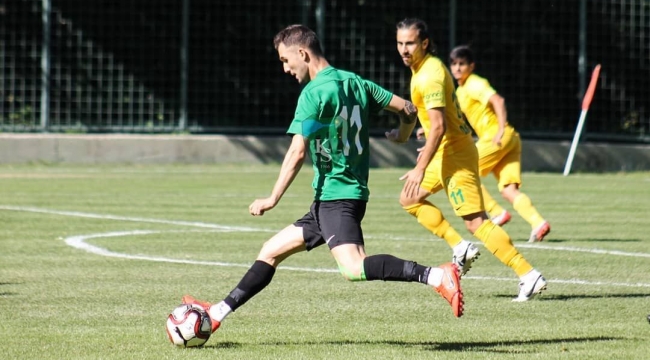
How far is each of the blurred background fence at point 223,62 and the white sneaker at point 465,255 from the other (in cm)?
1708

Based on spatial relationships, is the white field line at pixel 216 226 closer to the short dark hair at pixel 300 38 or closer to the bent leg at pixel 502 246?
the bent leg at pixel 502 246

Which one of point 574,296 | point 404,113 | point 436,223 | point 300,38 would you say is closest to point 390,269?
point 404,113

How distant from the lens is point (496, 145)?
14.4 m

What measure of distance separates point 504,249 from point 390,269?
2.37m

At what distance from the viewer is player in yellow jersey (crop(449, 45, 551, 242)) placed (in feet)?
45.6

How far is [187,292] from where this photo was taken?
33.0 ft

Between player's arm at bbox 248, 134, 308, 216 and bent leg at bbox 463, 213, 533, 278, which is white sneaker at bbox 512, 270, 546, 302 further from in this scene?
player's arm at bbox 248, 134, 308, 216

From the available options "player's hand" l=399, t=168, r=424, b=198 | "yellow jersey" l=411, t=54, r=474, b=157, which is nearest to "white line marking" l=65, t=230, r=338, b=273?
"yellow jersey" l=411, t=54, r=474, b=157

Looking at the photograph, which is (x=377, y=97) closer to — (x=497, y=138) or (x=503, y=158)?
(x=497, y=138)

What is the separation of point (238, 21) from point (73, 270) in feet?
54.1

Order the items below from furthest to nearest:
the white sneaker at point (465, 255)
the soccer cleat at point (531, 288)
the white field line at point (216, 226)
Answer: the white field line at point (216, 226), the white sneaker at point (465, 255), the soccer cleat at point (531, 288)

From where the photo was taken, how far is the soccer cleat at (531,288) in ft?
30.7

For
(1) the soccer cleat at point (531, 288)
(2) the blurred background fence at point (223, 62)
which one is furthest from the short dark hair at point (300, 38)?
(2) the blurred background fence at point (223, 62)

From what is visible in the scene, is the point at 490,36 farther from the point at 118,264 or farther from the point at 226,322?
the point at 226,322
